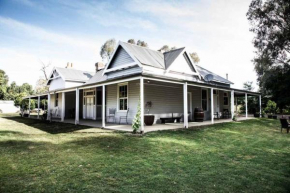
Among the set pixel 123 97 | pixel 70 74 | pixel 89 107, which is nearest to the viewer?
pixel 123 97

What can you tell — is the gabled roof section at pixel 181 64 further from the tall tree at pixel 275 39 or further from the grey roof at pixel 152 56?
the tall tree at pixel 275 39

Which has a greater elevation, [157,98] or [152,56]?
[152,56]

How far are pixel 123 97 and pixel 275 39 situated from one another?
59.7 ft

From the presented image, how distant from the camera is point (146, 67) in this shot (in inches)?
485

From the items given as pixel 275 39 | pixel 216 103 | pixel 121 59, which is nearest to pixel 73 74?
pixel 121 59

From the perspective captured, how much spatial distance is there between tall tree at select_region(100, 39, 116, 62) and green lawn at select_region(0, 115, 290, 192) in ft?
110

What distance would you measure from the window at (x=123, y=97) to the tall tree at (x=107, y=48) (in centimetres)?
2674

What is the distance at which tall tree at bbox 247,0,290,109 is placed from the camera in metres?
19.6

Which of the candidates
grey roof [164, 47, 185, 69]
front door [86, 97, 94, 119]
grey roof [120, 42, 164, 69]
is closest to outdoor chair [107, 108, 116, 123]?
front door [86, 97, 94, 119]

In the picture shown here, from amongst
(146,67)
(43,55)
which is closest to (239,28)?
(146,67)

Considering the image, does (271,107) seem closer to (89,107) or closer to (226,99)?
(226,99)

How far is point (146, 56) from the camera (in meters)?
13.6

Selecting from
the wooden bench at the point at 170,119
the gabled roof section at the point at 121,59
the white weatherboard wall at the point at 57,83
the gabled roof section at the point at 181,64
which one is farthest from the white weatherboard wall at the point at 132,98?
the white weatherboard wall at the point at 57,83

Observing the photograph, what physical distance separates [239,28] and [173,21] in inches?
427
